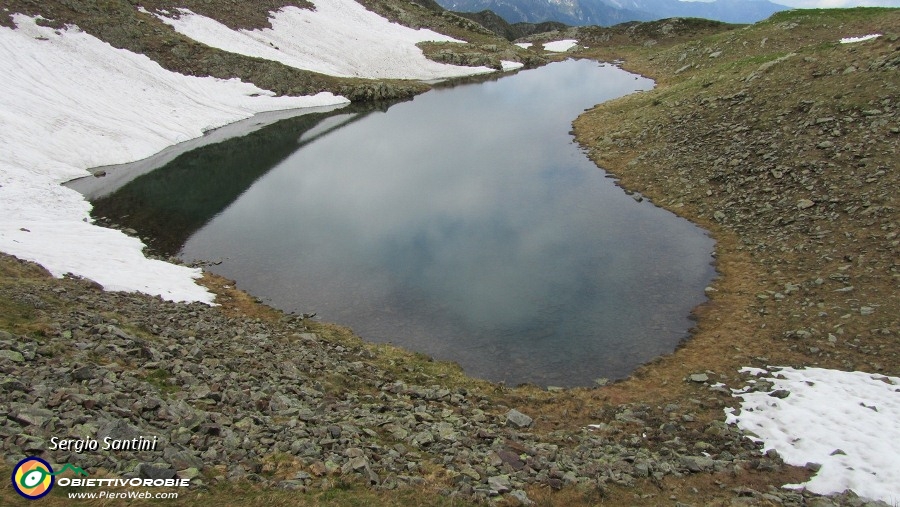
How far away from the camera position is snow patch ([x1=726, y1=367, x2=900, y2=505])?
42.8ft

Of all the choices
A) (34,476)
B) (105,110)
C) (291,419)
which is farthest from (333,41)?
(34,476)

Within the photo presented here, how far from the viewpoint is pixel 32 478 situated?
8.62 m

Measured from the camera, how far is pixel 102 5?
237ft

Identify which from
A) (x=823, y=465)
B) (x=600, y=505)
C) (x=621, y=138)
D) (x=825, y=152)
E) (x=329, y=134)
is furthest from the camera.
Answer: (x=329, y=134)

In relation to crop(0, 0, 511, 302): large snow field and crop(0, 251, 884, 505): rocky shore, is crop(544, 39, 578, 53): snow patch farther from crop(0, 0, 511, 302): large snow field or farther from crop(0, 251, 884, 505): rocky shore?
crop(0, 251, 884, 505): rocky shore

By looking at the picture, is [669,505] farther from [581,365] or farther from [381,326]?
[381,326]

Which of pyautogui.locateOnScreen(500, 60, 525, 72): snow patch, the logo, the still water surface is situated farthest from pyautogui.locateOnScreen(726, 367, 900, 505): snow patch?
pyautogui.locateOnScreen(500, 60, 525, 72): snow patch

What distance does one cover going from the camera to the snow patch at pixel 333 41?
8519 cm

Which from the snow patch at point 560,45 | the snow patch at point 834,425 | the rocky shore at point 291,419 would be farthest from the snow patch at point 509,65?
the snow patch at point 834,425

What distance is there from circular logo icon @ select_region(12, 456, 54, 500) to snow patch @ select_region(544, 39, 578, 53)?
143 metres

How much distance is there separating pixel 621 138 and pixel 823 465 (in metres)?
40.3

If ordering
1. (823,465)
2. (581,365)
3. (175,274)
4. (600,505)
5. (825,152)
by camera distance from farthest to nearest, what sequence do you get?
(825,152) → (175,274) → (581,365) → (823,465) → (600,505)

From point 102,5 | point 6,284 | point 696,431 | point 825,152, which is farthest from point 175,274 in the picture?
point 102,5

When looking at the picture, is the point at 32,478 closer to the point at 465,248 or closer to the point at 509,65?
the point at 465,248
